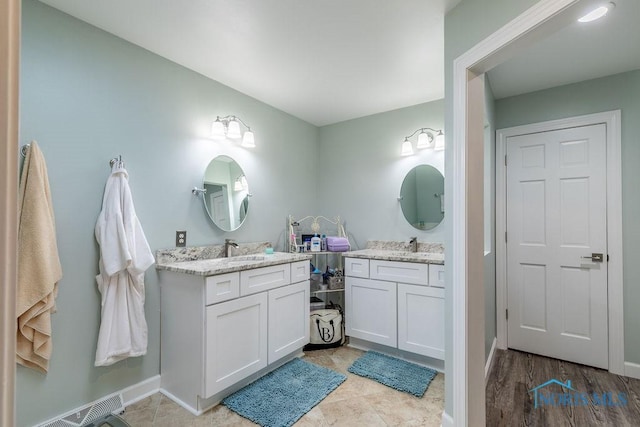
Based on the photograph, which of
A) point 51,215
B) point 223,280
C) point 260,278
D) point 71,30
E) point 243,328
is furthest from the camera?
point 260,278

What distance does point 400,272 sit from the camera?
101 inches

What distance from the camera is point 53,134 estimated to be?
1.70m

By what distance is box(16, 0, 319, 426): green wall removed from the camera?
65.7 inches

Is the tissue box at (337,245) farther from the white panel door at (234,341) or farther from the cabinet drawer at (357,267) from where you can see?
the white panel door at (234,341)

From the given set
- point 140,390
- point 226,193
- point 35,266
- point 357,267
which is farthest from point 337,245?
point 35,266

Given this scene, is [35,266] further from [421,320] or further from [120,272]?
[421,320]

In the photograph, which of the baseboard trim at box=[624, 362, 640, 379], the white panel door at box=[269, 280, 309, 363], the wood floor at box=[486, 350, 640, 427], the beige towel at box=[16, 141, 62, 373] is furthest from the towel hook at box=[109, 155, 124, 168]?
the baseboard trim at box=[624, 362, 640, 379]

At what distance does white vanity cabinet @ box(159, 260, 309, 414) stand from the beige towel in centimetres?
66

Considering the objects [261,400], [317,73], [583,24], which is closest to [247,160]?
[317,73]

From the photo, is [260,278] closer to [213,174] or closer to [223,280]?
[223,280]

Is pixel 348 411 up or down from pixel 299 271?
down

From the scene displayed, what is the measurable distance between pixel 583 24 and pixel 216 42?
2.41m

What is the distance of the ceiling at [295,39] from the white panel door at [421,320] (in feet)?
6.09

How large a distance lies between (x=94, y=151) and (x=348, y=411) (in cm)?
238
